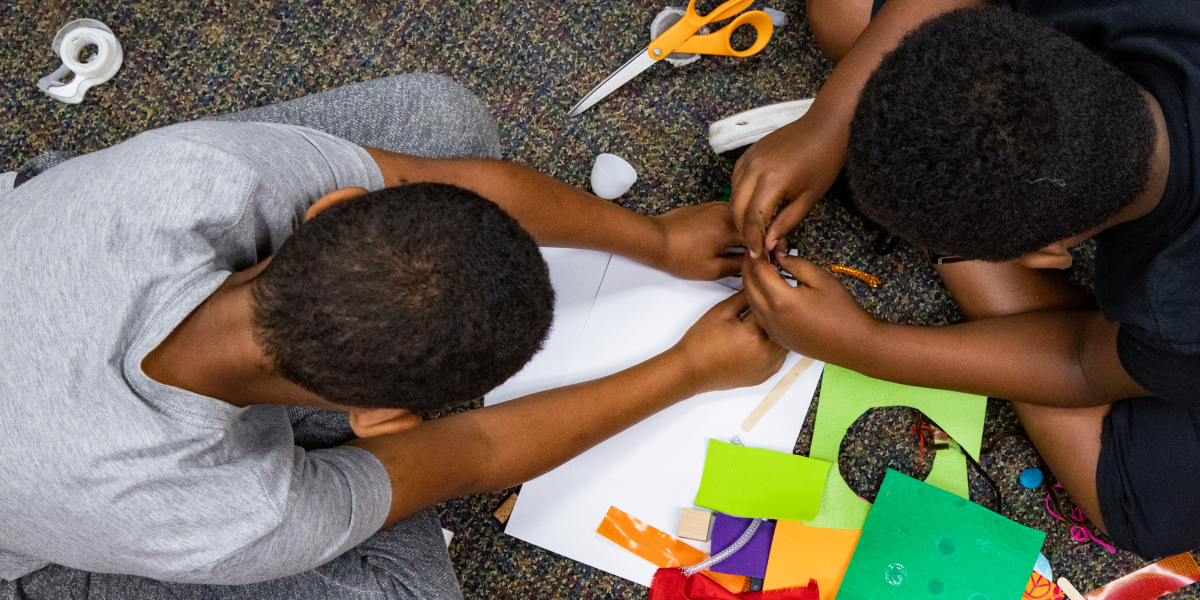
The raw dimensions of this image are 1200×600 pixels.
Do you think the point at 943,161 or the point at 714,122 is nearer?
the point at 943,161

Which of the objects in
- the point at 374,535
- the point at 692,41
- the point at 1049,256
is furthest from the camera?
the point at 692,41

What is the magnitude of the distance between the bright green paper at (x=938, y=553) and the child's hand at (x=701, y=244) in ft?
1.02

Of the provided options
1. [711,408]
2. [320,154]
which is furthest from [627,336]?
[320,154]

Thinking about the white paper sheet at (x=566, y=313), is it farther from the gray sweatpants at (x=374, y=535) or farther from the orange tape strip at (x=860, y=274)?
the orange tape strip at (x=860, y=274)

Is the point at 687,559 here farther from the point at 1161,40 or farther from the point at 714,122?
the point at 1161,40

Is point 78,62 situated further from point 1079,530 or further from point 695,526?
point 1079,530

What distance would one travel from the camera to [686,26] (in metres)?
0.78

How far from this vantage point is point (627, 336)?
2.64 feet

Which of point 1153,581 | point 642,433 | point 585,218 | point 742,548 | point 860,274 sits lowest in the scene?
point 1153,581

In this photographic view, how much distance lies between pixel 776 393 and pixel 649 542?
0.70 feet

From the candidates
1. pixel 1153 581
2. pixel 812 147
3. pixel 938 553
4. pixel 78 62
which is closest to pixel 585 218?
pixel 812 147

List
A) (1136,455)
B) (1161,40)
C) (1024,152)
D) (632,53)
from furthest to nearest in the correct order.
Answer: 1. (632,53)
2. (1136,455)
3. (1161,40)
4. (1024,152)

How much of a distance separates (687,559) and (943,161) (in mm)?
518

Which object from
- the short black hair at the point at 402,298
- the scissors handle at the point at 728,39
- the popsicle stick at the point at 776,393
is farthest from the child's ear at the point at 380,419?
the scissors handle at the point at 728,39
